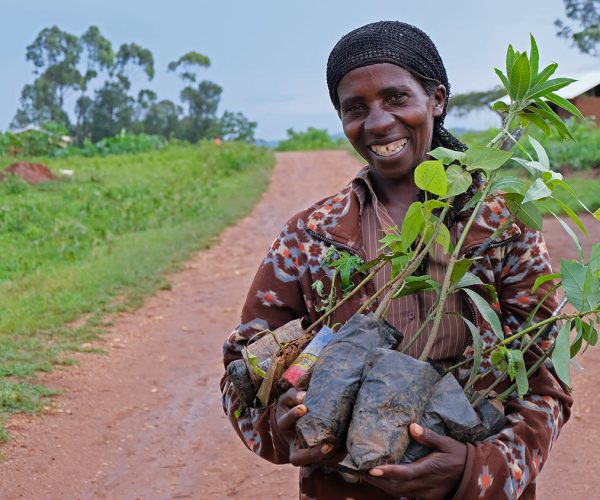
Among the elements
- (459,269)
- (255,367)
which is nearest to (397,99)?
(459,269)

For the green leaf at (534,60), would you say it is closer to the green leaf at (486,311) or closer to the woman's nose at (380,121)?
the woman's nose at (380,121)

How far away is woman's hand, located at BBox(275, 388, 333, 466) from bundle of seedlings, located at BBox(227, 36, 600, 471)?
17mm

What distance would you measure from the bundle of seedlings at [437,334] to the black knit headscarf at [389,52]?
0.53 feet

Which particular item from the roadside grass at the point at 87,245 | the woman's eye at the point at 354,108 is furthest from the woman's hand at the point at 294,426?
the roadside grass at the point at 87,245

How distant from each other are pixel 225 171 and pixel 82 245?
8096 millimetres

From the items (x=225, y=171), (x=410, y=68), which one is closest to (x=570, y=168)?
(x=225, y=171)

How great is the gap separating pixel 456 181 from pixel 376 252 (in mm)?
274

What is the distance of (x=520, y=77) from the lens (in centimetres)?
154

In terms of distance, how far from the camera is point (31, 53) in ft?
112

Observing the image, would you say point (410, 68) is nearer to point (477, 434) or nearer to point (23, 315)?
point (477, 434)

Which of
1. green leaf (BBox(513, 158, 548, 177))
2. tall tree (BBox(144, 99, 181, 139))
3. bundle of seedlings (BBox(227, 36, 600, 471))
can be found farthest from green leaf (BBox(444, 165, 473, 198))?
tall tree (BBox(144, 99, 181, 139))

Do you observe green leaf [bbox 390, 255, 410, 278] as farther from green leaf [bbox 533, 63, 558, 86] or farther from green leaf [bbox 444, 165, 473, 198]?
green leaf [bbox 533, 63, 558, 86]

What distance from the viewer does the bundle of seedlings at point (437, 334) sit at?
1.36 meters

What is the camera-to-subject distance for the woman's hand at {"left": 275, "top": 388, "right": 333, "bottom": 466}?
1372 millimetres
